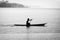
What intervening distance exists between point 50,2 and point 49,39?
83.1 metres

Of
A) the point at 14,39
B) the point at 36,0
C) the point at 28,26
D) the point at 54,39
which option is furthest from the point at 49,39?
the point at 36,0

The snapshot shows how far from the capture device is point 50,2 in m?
88.2

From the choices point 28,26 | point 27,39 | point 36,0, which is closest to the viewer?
point 27,39

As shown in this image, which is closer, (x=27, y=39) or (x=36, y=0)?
(x=27, y=39)

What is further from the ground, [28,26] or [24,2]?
[24,2]

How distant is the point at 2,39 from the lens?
7598 millimetres

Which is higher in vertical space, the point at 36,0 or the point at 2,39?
the point at 36,0

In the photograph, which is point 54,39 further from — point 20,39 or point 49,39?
point 20,39

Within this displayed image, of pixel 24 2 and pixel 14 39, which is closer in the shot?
pixel 14 39

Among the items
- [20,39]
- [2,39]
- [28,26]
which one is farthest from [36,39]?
[28,26]

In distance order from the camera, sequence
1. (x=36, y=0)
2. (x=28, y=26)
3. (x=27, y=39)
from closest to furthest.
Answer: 1. (x=27, y=39)
2. (x=28, y=26)
3. (x=36, y=0)

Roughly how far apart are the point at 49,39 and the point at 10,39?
8.37 feet

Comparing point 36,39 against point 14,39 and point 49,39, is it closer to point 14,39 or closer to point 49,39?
point 49,39

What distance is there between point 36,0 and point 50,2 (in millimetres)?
10718
